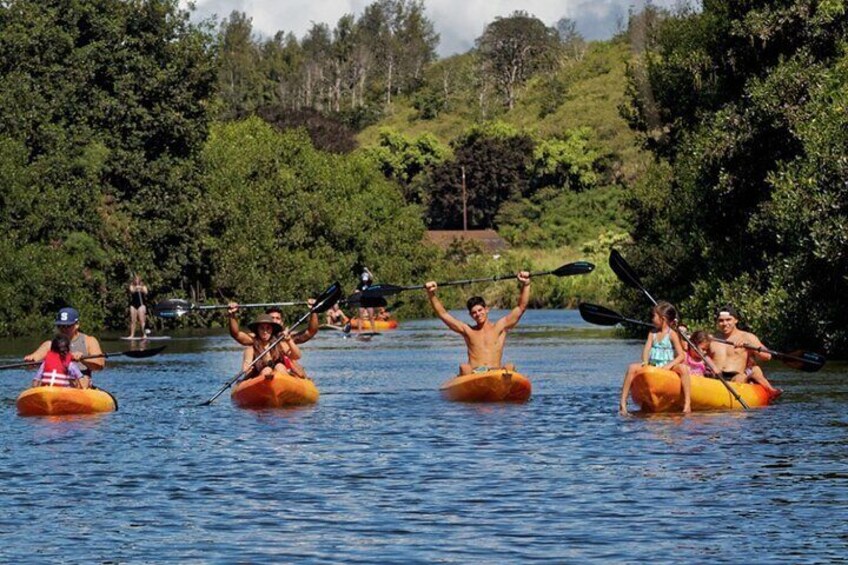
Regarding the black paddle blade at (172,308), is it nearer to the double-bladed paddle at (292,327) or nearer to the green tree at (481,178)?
the double-bladed paddle at (292,327)

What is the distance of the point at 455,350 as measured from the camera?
146 ft

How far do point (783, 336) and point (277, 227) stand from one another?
38592 millimetres

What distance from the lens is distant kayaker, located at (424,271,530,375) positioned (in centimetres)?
2536

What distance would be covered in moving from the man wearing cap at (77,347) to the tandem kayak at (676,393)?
721 centimetres

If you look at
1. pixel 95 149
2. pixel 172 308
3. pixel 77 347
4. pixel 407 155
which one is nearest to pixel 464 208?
pixel 407 155

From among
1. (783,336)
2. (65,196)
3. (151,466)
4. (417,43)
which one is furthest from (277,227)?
(417,43)

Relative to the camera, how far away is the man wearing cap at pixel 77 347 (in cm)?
2403

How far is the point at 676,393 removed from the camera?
77.0 feet

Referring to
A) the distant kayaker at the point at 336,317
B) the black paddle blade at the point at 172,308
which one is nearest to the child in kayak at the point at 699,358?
the black paddle blade at the point at 172,308

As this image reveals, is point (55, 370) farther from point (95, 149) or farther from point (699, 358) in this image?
point (95, 149)

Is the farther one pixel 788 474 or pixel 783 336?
pixel 783 336

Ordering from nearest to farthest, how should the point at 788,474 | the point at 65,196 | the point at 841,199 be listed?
1. the point at 788,474
2. the point at 841,199
3. the point at 65,196

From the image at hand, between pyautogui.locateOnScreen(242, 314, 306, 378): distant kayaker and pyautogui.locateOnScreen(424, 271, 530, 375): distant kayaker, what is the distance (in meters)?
2.22

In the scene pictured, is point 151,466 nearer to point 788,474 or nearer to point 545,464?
point 545,464
